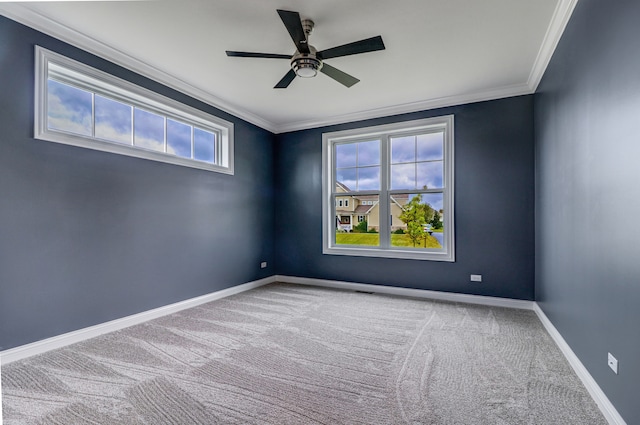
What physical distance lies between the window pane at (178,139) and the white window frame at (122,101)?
0.07 m

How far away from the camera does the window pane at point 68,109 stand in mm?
2836

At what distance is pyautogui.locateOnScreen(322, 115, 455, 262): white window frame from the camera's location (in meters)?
4.34

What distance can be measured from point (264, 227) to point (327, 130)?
6.38 feet

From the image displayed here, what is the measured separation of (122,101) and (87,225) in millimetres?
1376

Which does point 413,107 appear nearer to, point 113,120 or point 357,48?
point 357,48

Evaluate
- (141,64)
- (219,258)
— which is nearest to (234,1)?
(141,64)

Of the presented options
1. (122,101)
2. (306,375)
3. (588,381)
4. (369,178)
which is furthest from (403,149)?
(122,101)

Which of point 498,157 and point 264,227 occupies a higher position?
point 498,157

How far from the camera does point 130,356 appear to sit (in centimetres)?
262

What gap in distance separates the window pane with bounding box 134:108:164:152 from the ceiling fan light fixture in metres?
1.92

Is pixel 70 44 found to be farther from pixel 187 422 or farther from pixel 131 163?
pixel 187 422

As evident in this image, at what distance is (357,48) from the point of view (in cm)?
255

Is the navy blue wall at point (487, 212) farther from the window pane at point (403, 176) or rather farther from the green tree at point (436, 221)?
the window pane at point (403, 176)

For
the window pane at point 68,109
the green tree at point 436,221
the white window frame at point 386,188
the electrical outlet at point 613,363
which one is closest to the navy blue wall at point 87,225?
the window pane at point 68,109
